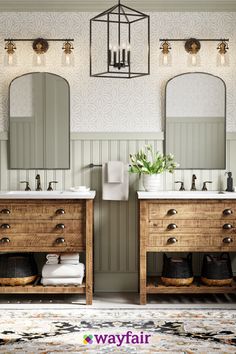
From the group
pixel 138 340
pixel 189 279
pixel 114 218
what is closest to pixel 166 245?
pixel 189 279

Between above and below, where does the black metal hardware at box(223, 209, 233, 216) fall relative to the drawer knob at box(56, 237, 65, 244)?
above

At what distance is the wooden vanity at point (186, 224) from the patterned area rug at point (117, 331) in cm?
49

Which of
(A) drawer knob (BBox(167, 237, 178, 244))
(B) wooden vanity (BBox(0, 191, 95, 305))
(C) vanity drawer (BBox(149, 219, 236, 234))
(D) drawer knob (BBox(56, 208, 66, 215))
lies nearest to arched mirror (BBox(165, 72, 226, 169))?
(C) vanity drawer (BBox(149, 219, 236, 234))

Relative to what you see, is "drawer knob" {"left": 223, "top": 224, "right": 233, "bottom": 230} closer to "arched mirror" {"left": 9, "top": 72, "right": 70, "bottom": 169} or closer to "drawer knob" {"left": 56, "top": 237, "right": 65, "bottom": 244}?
"drawer knob" {"left": 56, "top": 237, "right": 65, "bottom": 244}

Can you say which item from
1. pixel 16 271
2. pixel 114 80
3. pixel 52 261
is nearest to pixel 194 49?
pixel 114 80

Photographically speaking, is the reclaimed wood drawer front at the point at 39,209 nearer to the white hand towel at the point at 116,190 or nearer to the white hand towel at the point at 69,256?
the white hand towel at the point at 69,256

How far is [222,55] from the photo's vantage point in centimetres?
507

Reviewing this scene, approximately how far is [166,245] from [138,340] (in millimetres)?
1066

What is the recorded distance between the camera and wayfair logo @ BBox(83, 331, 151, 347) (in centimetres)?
372

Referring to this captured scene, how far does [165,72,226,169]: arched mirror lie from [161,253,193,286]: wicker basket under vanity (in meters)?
→ 0.90

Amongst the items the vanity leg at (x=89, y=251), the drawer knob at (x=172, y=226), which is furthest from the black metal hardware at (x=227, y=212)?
the vanity leg at (x=89, y=251)

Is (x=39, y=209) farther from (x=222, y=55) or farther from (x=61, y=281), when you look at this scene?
(x=222, y=55)

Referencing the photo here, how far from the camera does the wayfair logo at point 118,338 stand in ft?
12.2

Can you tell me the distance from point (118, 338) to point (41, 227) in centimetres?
124
